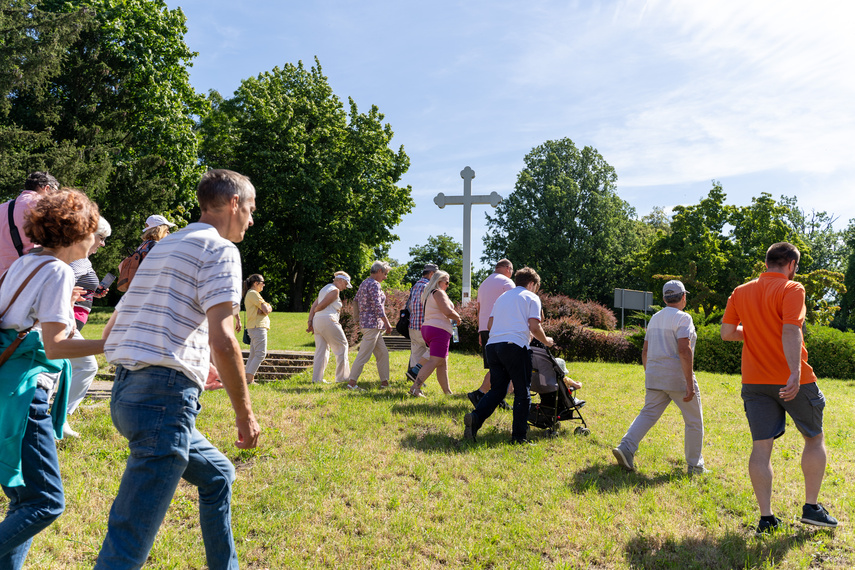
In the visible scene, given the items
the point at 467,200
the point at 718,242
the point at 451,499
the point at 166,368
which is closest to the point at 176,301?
the point at 166,368

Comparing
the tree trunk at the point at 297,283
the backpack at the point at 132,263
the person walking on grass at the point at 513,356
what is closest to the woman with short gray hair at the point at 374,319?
the person walking on grass at the point at 513,356

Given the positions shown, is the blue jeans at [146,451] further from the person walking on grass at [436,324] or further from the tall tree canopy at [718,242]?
the tall tree canopy at [718,242]

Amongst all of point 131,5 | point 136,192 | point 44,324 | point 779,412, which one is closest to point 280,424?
point 44,324

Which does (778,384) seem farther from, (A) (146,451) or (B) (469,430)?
(A) (146,451)

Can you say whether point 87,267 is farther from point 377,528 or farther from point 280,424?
point 377,528

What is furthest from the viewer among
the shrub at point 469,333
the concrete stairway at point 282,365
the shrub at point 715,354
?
the shrub at point 469,333

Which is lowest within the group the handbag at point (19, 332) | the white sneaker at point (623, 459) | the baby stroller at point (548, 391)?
the white sneaker at point (623, 459)

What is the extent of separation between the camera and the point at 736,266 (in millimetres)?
38375

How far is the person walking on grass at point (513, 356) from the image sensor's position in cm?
631

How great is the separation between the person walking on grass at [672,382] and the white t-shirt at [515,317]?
4.13 ft

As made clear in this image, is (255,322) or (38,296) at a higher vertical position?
(38,296)

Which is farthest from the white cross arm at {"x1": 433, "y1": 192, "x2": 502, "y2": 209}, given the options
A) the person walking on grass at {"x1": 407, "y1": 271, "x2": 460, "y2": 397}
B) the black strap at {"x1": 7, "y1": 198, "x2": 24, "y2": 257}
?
the black strap at {"x1": 7, "y1": 198, "x2": 24, "y2": 257}

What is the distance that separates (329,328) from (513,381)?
386 cm

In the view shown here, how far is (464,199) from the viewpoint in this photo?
62.7ft
